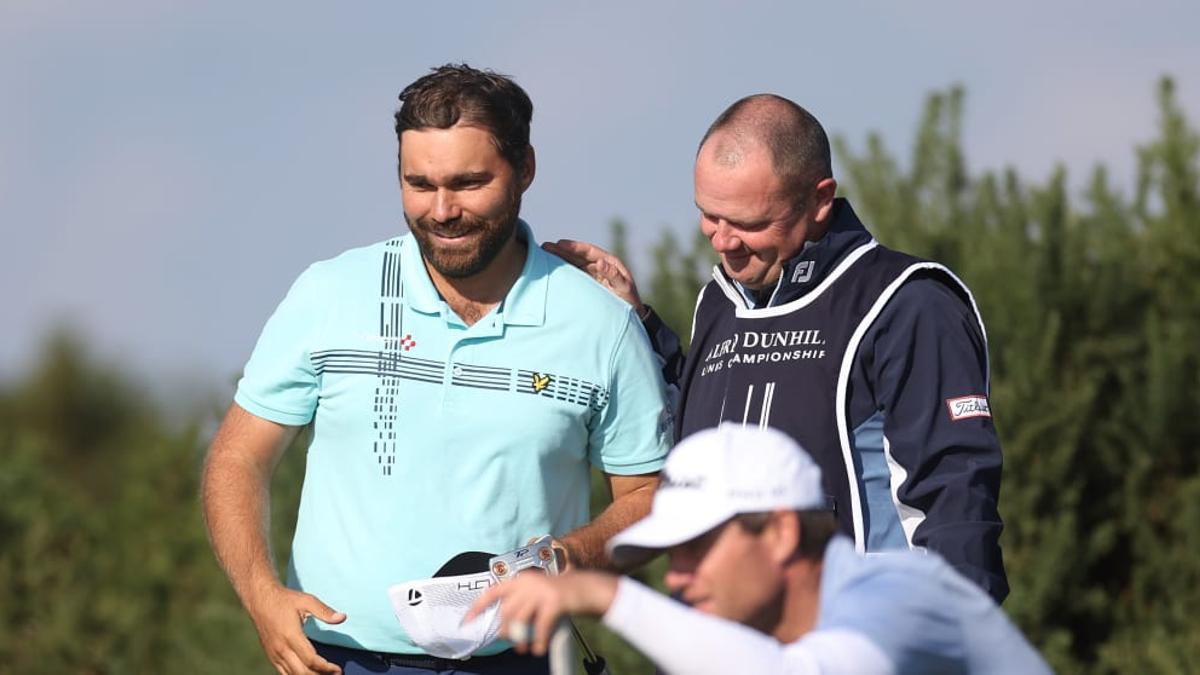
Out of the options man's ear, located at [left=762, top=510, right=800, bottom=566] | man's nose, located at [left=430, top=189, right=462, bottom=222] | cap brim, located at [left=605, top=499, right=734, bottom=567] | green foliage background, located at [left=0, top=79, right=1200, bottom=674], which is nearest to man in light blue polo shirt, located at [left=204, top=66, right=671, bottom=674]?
man's nose, located at [left=430, top=189, right=462, bottom=222]

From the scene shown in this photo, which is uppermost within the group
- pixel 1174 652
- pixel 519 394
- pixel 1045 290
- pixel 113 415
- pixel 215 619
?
pixel 519 394

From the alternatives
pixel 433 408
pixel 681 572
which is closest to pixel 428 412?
pixel 433 408

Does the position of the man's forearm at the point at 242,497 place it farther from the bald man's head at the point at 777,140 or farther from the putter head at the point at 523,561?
the bald man's head at the point at 777,140

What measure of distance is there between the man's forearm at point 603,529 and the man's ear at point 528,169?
2.81 feet

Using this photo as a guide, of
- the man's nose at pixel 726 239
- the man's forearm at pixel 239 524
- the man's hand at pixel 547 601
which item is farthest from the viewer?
the man's nose at pixel 726 239

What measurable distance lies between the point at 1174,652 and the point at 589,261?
8.46m

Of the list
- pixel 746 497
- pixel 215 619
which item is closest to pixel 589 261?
pixel 746 497

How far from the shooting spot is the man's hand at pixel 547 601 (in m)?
3.36

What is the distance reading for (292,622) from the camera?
485 cm

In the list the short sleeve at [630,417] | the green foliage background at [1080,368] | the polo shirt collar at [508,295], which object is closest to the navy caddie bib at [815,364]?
the short sleeve at [630,417]

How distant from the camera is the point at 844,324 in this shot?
5.02m

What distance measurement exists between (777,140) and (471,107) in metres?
0.80

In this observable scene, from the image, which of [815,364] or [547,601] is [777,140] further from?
[547,601]

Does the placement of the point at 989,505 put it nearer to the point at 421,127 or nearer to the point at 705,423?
the point at 705,423
